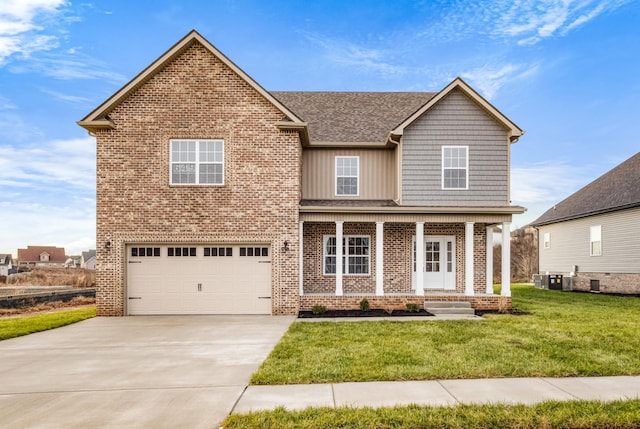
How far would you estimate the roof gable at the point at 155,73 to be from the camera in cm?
1320

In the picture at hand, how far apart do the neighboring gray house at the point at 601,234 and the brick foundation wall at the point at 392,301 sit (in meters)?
10.6

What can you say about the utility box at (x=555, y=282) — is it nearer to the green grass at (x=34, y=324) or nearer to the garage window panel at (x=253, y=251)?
the garage window panel at (x=253, y=251)

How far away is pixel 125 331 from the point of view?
35.0 feet

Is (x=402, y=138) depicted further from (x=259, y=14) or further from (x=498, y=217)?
(x=259, y=14)

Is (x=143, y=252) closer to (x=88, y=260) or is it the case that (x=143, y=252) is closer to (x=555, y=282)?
(x=555, y=282)

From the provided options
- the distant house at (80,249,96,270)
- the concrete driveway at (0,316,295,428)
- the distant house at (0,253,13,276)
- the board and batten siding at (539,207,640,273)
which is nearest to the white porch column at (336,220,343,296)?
the concrete driveway at (0,316,295,428)

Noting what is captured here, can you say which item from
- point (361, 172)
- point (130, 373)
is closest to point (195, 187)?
point (361, 172)

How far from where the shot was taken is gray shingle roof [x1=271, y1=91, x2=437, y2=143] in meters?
16.2

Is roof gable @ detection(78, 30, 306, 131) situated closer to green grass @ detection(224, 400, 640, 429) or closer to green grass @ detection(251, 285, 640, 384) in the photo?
green grass @ detection(251, 285, 640, 384)

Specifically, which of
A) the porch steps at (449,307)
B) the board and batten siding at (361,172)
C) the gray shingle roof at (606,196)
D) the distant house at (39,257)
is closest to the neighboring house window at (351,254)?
the board and batten siding at (361,172)

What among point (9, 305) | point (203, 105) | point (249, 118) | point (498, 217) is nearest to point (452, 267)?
point (498, 217)

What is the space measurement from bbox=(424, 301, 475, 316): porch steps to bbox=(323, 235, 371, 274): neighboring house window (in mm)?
3040

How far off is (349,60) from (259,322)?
18.9 meters

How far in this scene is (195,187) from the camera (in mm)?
13352
